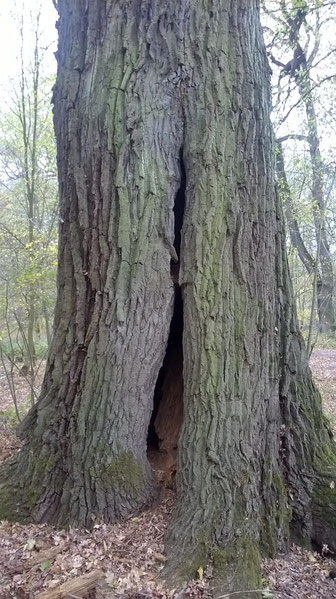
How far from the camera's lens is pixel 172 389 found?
12.5 ft

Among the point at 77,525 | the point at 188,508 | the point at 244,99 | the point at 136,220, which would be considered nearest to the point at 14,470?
the point at 77,525

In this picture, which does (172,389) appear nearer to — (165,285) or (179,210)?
(165,285)

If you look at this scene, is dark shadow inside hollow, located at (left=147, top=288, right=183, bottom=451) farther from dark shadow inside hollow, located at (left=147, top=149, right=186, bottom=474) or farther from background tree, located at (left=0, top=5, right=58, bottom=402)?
background tree, located at (left=0, top=5, right=58, bottom=402)

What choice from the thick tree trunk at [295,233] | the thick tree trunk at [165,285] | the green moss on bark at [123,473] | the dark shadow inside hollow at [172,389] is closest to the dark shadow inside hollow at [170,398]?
the dark shadow inside hollow at [172,389]

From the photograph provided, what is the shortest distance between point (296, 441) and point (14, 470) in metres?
2.19

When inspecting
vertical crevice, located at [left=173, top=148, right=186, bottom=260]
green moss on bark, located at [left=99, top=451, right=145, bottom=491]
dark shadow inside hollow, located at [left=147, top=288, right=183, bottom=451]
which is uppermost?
vertical crevice, located at [left=173, top=148, right=186, bottom=260]

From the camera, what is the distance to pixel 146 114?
3240 millimetres

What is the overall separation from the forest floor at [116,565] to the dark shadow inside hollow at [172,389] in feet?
1.63

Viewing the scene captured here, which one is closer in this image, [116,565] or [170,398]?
[116,565]

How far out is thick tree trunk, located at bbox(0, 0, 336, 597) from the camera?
3082 millimetres

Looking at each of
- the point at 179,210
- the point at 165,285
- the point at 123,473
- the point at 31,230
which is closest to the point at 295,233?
the point at 31,230

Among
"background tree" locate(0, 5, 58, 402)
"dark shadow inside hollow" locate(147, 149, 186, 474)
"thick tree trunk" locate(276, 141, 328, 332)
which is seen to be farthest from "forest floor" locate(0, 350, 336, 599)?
"thick tree trunk" locate(276, 141, 328, 332)

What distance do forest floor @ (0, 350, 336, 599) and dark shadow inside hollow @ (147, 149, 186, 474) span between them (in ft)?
1.63

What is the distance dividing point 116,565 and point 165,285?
1800 mm
